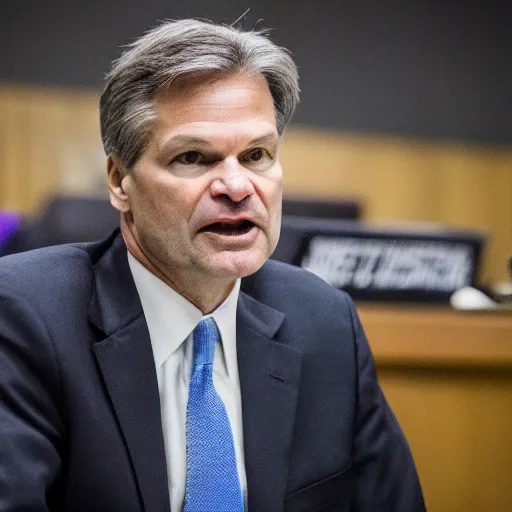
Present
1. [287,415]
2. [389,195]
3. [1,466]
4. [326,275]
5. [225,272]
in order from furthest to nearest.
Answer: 1. [389,195]
2. [326,275]
3. [287,415]
4. [225,272]
5. [1,466]

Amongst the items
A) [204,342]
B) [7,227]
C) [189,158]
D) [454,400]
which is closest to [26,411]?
[204,342]

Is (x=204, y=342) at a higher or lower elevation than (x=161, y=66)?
lower

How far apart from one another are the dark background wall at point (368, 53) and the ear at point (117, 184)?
11.5 ft

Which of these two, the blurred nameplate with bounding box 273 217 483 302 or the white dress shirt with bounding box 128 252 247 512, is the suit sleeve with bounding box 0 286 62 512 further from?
the blurred nameplate with bounding box 273 217 483 302

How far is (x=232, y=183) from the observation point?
3.68ft

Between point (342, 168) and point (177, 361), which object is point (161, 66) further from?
point (342, 168)

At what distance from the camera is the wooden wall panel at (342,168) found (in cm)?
452

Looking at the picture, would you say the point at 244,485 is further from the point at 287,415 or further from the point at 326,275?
the point at 326,275

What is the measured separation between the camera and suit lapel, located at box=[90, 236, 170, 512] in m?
1.11

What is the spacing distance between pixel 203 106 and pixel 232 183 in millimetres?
103

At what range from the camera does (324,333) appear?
132cm

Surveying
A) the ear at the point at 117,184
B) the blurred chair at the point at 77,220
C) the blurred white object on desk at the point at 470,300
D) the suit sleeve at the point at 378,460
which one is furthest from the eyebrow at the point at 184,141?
the blurred chair at the point at 77,220

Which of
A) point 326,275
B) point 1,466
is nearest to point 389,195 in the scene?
point 326,275

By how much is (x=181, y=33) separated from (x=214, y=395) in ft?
1.52
